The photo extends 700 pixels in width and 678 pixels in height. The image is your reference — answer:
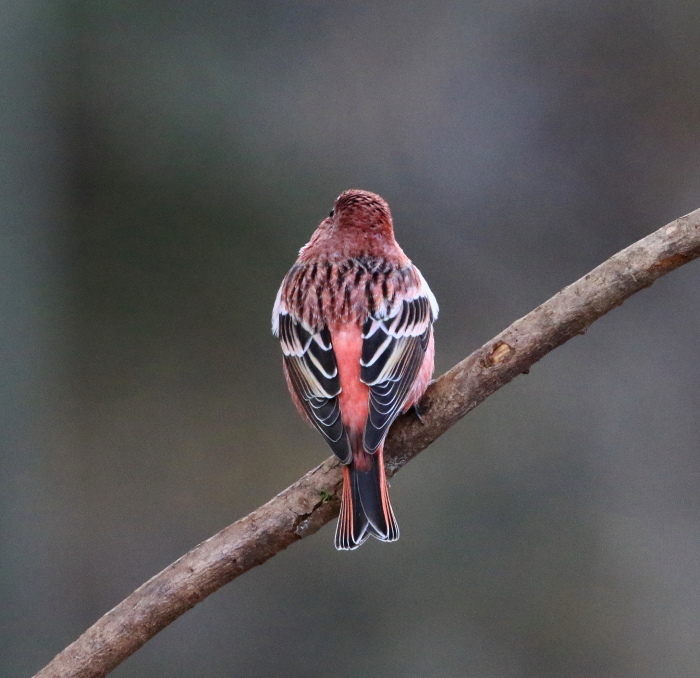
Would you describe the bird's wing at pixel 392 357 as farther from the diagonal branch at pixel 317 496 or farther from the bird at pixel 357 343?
the diagonal branch at pixel 317 496

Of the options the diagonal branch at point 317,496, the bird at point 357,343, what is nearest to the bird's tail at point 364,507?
the bird at point 357,343

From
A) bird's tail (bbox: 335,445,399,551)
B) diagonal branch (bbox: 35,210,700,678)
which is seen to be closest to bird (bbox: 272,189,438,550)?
bird's tail (bbox: 335,445,399,551)

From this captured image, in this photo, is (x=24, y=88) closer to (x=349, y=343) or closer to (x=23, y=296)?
(x=23, y=296)

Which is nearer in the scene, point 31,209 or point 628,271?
point 628,271

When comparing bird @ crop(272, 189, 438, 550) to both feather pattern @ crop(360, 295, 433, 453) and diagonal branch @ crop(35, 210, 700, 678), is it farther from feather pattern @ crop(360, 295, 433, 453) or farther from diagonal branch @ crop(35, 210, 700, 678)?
diagonal branch @ crop(35, 210, 700, 678)

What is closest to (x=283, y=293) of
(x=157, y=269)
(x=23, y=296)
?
(x=157, y=269)

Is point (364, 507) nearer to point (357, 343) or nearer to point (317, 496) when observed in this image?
point (317, 496)

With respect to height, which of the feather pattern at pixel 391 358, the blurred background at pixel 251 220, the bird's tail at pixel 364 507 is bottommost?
the bird's tail at pixel 364 507
